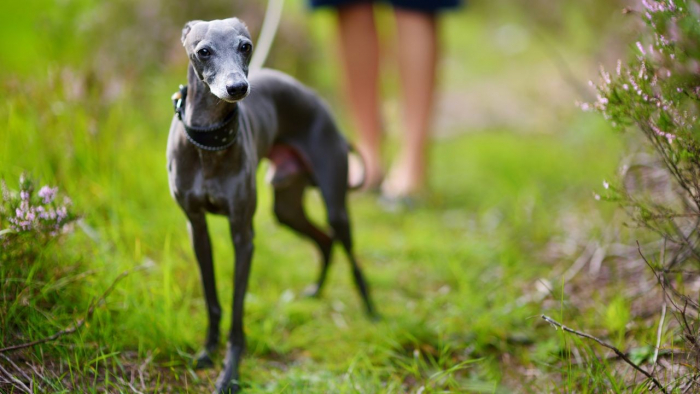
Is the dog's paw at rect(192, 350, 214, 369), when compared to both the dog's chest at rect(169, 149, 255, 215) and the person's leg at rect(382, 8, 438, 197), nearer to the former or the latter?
the dog's chest at rect(169, 149, 255, 215)

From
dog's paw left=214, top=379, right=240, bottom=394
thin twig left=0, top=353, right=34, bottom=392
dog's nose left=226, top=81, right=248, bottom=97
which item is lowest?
dog's paw left=214, top=379, right=240, bottom=394

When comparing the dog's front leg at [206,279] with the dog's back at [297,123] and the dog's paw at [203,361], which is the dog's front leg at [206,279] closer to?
the dog's paw at [203,361]

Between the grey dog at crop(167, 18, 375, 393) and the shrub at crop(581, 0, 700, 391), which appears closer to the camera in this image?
the shrub at crop(581, 0, 700, 391)

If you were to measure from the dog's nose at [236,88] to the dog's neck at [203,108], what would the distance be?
0.24 metres

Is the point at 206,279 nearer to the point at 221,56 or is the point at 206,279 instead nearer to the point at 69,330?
the point at 69,330

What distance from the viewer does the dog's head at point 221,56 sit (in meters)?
1.56

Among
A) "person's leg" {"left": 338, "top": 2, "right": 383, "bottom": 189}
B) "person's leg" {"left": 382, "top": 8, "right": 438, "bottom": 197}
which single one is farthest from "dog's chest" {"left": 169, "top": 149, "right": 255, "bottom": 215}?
"person's leg" {"left": 382, "top": 8, "right": 438, "bottom": 197}

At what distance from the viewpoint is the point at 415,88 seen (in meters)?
4.04

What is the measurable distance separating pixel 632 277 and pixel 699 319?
109cm

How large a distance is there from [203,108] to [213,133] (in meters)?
0.08

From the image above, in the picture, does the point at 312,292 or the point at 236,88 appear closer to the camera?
the point at 236,88

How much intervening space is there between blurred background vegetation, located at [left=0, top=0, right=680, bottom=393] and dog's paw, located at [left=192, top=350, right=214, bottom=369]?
4 centimetres

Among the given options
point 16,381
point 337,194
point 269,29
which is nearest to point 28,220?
point 16,381

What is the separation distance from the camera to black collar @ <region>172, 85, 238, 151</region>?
5.86 ft
